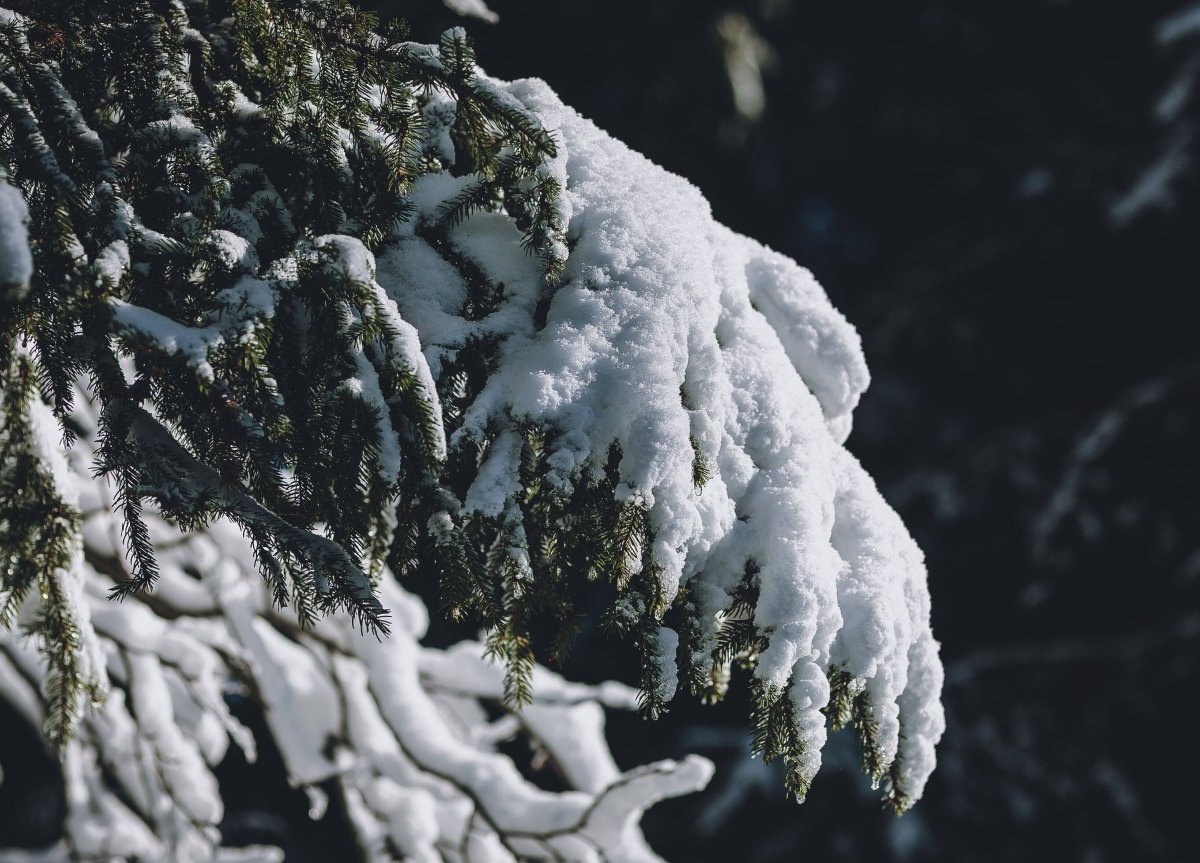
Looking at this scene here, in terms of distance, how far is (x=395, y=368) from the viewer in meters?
1.00

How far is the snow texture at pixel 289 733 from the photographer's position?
1920mm

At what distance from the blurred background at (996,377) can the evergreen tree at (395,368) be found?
91.5 inches

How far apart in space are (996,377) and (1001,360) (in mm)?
105

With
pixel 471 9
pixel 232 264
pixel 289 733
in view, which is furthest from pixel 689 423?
pixel 289 733

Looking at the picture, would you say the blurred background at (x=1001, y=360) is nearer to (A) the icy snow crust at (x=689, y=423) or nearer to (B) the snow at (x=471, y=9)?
(B) the snow at (x=471, y=9)

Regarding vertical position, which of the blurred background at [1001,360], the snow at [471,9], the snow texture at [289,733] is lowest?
the snow texture at [289,733]

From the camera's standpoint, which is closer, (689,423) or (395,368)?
(395,368)

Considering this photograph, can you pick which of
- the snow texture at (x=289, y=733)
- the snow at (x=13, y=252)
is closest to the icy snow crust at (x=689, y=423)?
the snow at (x=13, y=252)

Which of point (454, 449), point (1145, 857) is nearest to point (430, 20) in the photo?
point (454, 449)

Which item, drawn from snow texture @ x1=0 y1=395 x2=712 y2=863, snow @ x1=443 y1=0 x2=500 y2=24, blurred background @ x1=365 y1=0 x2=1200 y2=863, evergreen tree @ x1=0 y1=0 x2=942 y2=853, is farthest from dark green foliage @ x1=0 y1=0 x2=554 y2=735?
blurred background @ x1=365 y1=0 x2=1200 y2=863

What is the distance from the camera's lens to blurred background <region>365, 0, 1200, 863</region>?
4.04 metres

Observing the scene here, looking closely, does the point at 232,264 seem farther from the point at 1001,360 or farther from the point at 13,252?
the point at 1001,360

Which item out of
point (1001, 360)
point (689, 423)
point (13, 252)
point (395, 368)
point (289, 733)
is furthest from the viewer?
point (1001, 360)

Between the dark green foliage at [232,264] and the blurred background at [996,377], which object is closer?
the dark green foliage at [232,264]
